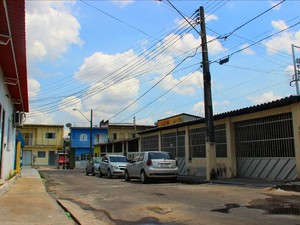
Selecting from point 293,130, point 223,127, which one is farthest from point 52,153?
point 293,130

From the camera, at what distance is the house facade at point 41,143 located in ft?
220

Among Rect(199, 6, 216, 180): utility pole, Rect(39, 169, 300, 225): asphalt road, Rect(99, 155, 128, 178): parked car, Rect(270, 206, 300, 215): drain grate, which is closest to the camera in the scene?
Rect(39, 169, 300, 225): asphalt road

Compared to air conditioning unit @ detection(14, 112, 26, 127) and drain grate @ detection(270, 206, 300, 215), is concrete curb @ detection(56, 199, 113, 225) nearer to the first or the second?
drain grate @ detection(270, 206, 300, 215)

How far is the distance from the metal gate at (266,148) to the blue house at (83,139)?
157 ft

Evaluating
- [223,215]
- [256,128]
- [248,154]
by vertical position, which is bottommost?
[223,215]

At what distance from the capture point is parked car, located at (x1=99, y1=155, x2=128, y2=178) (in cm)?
2561

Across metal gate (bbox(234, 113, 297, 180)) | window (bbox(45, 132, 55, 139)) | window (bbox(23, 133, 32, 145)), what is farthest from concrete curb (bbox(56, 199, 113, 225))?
window (bbox(45, 132, 55, 139))

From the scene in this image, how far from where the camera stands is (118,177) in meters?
26.8

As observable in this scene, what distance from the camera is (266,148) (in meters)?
18.8

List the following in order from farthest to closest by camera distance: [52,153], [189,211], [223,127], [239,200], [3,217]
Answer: [52,153] < [223,127] < [239,200] < [189,211] < [3,217]

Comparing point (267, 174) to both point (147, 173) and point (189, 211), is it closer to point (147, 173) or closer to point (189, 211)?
point (147, 173)

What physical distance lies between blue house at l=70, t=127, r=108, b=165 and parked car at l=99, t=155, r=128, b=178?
3878 cm

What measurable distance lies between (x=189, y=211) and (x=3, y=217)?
4.45m

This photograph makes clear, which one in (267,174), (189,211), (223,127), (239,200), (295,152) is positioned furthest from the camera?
(223,127)
